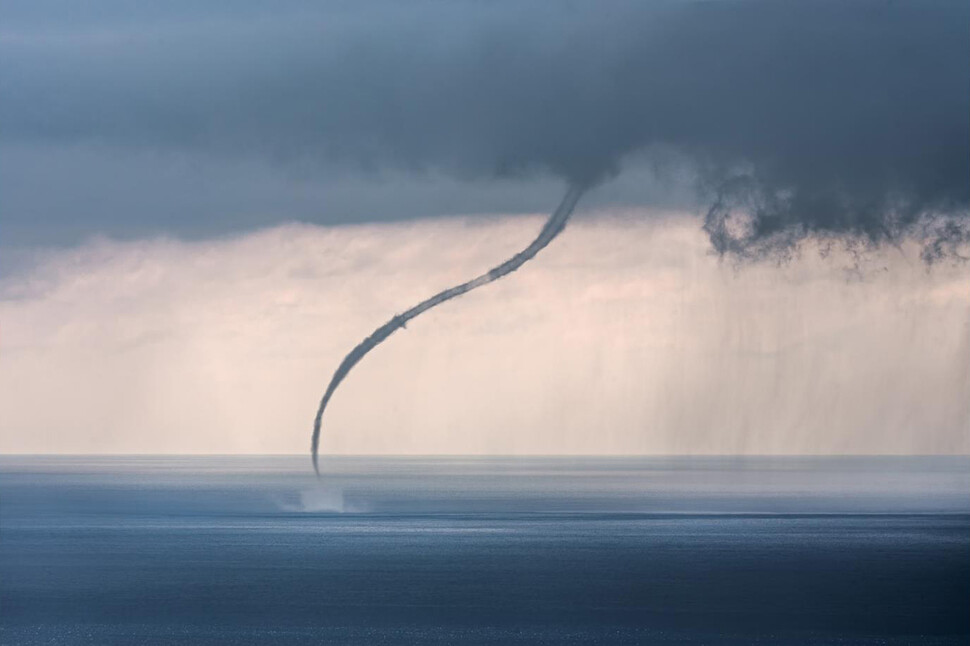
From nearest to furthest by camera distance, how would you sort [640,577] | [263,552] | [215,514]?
[640,577]
[263,552]
[215,514]

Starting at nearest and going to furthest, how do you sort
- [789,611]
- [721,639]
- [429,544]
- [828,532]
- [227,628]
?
1. [721,639]
2. [227,628]
3. [789,611]
4. [429,544]
5. [828,532]

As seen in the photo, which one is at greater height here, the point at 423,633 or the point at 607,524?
the point at 423,633

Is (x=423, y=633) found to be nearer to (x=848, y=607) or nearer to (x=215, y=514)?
(x=848, y=607)

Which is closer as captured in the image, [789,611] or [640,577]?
[789,611]

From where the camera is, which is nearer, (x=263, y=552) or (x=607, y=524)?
(x=263, y=552)

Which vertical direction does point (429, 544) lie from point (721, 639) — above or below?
below

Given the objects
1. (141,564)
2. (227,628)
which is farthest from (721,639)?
(141,564)

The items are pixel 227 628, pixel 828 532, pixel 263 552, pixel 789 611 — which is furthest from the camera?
pixel 828 532

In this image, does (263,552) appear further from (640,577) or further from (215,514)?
(215,514)

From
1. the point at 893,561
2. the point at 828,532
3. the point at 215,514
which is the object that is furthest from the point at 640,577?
the point at 215,514
